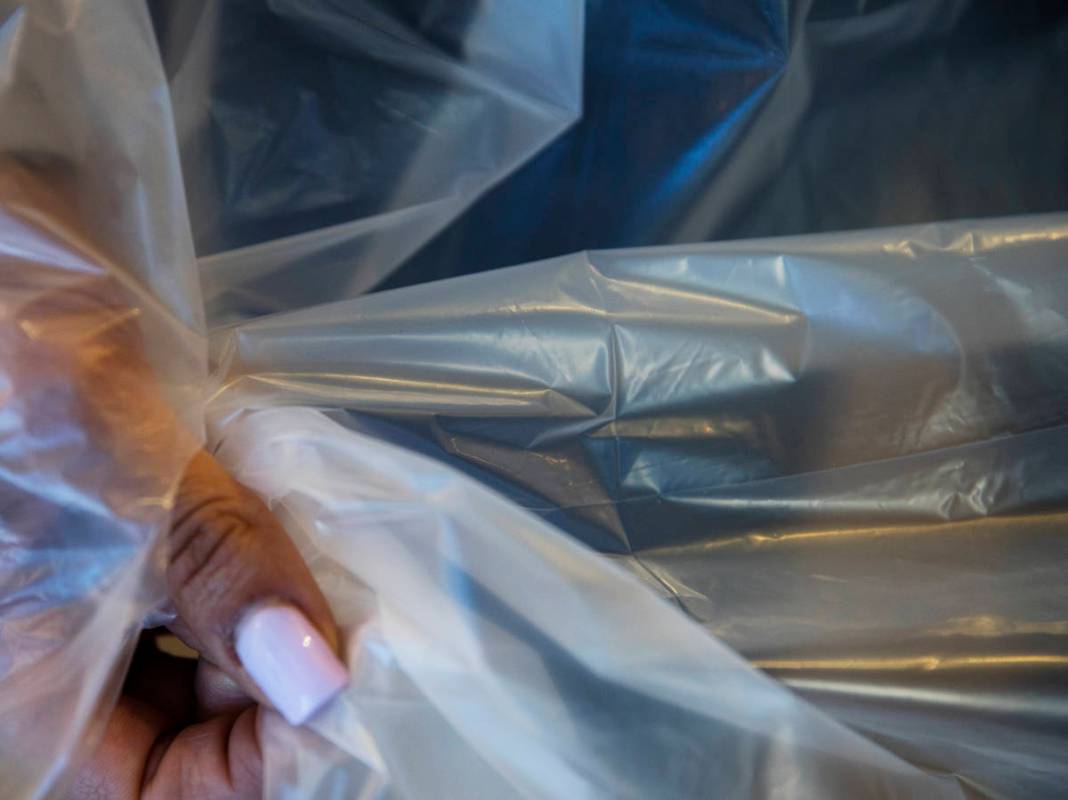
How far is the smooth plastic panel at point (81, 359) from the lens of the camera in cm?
34

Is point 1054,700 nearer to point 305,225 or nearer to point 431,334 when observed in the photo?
point 431,334

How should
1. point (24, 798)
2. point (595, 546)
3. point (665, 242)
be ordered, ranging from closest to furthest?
point (24, 798) < point (595, 546) < point (665, 242)

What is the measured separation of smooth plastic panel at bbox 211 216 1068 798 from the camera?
0.42 meters

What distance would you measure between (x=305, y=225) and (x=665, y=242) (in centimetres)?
19

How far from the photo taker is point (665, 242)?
0.54 m

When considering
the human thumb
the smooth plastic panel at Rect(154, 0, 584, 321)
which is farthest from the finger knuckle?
the smooth plastic panel at Rect(154, 0, 584, 321)

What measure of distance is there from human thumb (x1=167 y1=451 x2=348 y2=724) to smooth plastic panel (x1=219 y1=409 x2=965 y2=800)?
2 centimetres

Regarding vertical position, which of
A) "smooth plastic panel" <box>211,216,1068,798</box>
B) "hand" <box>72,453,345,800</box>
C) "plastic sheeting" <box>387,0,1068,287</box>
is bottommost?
"hand" <box>72,453,345,800</box>

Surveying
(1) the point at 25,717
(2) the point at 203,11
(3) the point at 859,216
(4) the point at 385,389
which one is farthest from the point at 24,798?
(3) the point at 859,216

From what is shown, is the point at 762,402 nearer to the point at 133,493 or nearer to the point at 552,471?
the point at 552,471

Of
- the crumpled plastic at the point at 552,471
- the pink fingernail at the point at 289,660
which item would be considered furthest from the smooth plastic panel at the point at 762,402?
the pink fingernail at the point at 289,660

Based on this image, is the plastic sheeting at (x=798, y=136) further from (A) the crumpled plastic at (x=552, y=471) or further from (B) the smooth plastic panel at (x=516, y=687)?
(B) the smooth plastic panel at (x=516, y=687)

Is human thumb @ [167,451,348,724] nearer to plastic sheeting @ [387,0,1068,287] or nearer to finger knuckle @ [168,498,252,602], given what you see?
finger knuckle @ [168,498,252,602]

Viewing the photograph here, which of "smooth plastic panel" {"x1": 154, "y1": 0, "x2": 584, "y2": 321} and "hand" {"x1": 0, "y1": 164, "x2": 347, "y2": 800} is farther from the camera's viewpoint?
"smooth plastic panel" {"x1": 154, "y1": 0, "x2": 584, "y2": 321}
